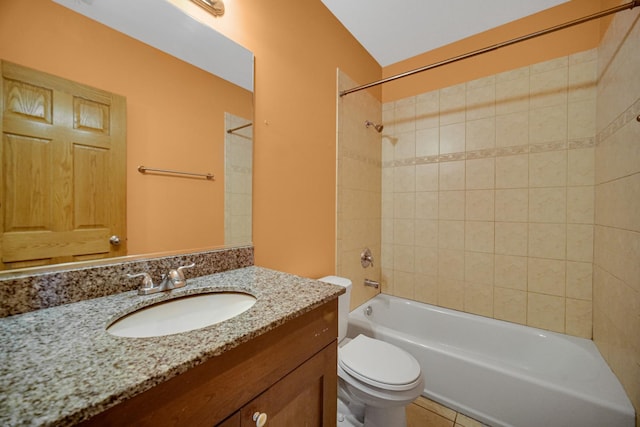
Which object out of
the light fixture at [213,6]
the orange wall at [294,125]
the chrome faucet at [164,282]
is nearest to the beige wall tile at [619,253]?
the orange wall at [294,125]

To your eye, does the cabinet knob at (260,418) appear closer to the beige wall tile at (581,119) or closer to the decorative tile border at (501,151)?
the decorative tile border at (501,151)

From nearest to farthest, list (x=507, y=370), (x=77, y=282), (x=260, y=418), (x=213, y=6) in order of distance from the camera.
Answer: (x=260, y=418), (x=77, y=282), (x=213, y=6), (x=507, y=370)

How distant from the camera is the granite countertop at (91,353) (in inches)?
13.4

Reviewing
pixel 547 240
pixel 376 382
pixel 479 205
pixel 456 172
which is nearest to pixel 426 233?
pixel 479 205

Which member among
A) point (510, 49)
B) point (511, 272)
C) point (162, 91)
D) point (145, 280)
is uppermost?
point (510, 49)

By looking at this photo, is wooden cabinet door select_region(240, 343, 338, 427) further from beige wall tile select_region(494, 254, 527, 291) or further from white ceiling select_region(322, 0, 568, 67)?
white ceiling select_region(322, 0, 568, 67)

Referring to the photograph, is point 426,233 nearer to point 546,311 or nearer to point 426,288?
point 426,288

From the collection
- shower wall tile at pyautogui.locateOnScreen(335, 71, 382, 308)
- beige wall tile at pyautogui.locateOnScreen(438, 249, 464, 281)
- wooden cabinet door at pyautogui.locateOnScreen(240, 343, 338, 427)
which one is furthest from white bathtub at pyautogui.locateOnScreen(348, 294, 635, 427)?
wooden cabinet door at pyautogui.locateOnScreen(240, 343, 338, 427)

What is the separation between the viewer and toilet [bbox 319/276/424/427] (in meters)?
1.10

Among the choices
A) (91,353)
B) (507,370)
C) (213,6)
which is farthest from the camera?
(507,370)

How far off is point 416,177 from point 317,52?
126 cm

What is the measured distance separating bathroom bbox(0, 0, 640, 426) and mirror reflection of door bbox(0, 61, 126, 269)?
1.14 feet

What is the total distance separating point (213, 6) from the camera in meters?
1.03

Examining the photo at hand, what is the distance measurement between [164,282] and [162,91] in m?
0.69
